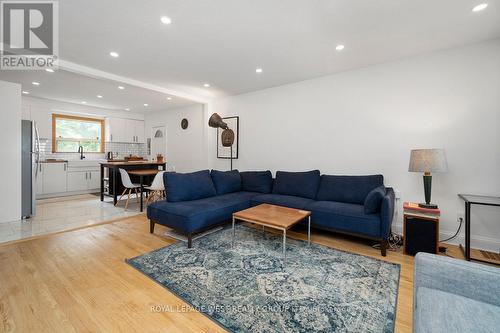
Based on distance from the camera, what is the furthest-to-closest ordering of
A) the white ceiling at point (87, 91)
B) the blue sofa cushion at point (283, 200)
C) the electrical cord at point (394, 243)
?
the white ceiling at point (87, 91), the blue sofa cushion at point (283, 200), the electrical cord at point (394, 243)

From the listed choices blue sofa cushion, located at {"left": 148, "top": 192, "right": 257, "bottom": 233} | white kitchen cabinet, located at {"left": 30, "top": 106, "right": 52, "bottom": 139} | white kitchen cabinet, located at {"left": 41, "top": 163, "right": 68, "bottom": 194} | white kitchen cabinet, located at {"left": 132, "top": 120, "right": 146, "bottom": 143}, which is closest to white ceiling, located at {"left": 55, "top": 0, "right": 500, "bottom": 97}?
blue sofa cushion, located at {"left": 148, "top": 192, "right": 257, "bottom": 233}

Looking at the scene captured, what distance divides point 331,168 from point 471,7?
2387 mm

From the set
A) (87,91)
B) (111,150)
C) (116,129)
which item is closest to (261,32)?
(87,91)

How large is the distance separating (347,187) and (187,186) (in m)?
2.37

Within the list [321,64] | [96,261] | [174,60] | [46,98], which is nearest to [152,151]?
[46,98]

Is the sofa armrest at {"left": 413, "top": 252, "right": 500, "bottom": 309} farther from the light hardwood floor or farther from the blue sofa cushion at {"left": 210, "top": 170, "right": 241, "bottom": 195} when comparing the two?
the blue sofa cushion at {"left": 210, "top": 170, "right": 241, "bottom": 195}

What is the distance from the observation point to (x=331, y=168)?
3.79 m

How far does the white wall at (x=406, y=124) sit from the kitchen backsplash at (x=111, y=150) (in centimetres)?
502

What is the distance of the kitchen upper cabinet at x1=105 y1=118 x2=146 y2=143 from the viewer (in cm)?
663

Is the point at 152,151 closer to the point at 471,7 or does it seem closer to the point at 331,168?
the point at 331,168

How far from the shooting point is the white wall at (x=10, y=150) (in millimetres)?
3404

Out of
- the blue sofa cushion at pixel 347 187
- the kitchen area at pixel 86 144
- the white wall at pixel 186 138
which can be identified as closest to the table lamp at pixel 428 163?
the blue sofa cushion at pixel 347 187

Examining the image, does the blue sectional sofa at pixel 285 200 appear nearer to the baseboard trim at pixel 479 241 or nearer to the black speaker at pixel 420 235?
the black speaker at pixel 420 235

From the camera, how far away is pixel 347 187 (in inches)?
129
